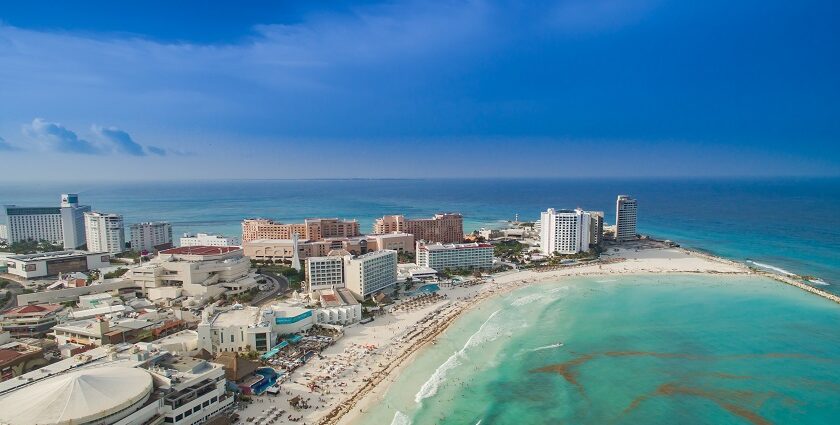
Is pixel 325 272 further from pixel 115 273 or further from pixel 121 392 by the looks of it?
pixel 121 392

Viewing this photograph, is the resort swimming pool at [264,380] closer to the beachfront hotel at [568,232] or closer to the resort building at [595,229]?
the beachfront hotel at [568,232]

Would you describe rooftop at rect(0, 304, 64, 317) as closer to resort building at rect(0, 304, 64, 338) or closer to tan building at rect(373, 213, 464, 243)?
resort building at rect(0, 304, 64, 338)

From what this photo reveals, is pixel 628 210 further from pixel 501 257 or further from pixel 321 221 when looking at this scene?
pixel 321 221

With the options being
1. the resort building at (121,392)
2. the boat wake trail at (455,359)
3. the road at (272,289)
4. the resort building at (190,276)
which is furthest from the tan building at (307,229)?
the resort building at (121,392)

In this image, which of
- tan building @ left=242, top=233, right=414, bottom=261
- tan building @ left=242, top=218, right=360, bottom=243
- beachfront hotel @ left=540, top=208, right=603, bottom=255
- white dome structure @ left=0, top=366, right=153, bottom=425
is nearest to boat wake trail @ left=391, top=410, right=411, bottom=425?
white dome structure @ left=0, top=366, right=153, bottom=425

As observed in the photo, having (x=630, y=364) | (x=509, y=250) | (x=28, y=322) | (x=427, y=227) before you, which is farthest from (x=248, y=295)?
(x=509, y=250)

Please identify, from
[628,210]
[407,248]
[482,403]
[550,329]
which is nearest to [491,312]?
[550,329]
